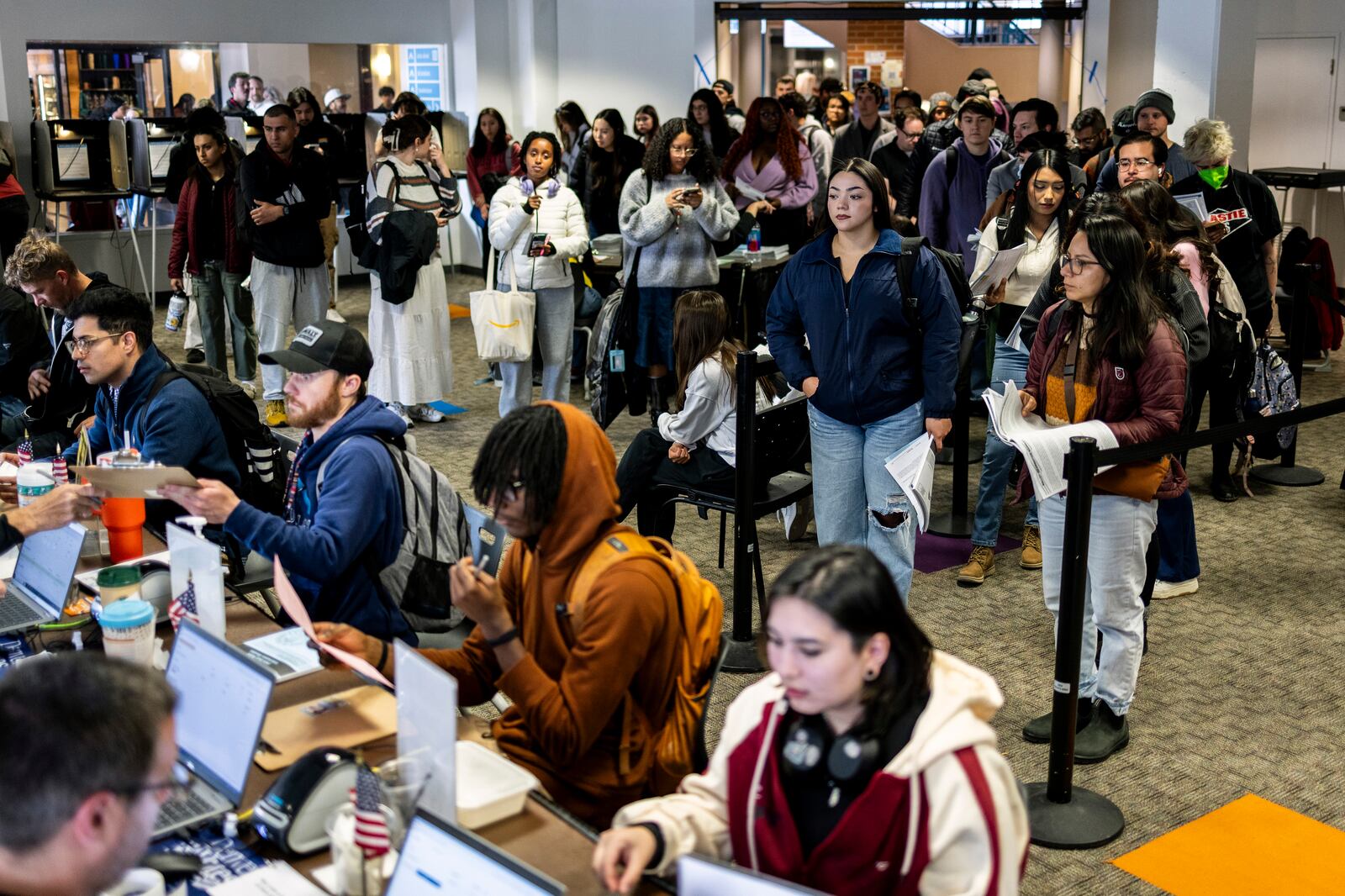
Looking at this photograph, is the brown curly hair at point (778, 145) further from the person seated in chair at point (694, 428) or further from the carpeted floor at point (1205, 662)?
the person seated in chair at point (694, 428)

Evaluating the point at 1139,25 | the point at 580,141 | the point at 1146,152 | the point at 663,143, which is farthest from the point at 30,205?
the point at 1139,25

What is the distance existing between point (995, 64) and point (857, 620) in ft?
40.1

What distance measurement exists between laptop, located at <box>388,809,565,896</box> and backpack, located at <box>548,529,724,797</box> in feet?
2.29

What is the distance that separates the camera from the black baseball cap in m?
3.21

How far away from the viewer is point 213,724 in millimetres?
2289

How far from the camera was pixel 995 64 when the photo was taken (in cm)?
1319

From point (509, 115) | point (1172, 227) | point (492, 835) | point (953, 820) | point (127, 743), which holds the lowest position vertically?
point (492, 835)

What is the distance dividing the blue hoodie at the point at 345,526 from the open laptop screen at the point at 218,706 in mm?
562

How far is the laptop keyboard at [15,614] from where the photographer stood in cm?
301

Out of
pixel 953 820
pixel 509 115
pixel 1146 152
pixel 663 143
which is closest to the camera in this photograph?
pixel 953 820

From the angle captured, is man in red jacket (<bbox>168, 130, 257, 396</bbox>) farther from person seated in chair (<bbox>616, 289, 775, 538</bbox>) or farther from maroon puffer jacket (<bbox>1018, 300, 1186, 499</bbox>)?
maroon puffer jacket (<bbox>1018, 300, 1186, 499</bbox>)

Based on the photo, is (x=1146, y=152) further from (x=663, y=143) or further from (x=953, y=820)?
(x=953, y=820)

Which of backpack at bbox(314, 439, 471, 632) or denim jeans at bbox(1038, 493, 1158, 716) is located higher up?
backpack at bbox(314, 439, 471, 632)

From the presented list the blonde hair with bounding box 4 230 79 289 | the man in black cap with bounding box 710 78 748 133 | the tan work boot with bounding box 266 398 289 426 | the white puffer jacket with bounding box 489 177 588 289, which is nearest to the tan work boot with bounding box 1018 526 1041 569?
the white puffer jacket with bounding box 489 177 588 289
